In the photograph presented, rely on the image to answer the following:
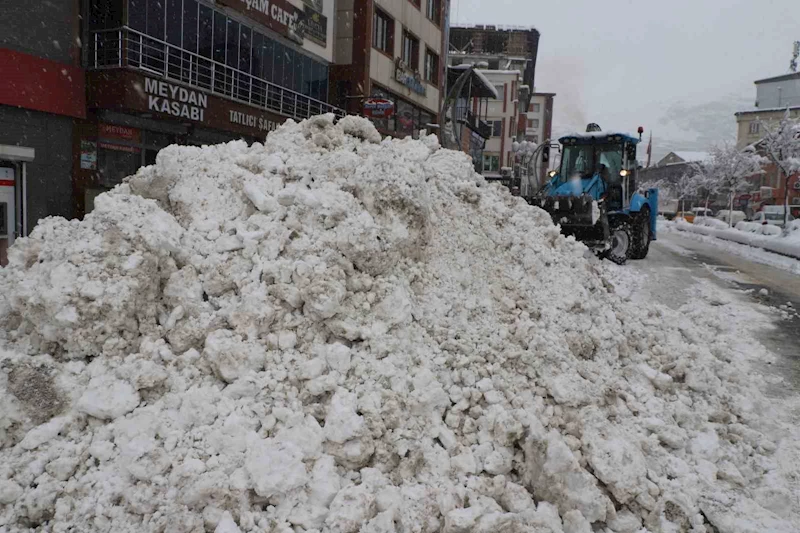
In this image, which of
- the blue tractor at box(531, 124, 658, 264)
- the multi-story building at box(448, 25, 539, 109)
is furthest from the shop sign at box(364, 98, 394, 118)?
the multi-story building at box(448, 25, 539, 109)

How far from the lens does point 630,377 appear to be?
5000 millimetres

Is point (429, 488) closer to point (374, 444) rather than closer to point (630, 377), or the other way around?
point (374, 444)

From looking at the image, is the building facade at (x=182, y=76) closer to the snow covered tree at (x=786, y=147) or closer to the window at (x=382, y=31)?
the window at (x=382, y=31)

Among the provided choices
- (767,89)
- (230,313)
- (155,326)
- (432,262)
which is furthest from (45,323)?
(767,89)

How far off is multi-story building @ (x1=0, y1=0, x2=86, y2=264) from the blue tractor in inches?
412

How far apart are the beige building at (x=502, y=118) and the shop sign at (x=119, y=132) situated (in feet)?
131

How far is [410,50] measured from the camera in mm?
25969

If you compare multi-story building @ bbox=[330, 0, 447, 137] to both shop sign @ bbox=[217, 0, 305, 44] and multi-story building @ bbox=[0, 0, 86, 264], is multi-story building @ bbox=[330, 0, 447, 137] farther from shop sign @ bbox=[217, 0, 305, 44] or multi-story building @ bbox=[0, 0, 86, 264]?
multi-story building @ bbox=[0, 0, 86, 264]

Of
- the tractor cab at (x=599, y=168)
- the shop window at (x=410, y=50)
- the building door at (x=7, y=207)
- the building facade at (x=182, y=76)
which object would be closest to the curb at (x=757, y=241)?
the tractor cab at (x=599, y=168)

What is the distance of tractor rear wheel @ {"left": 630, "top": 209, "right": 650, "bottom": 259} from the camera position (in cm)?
1511

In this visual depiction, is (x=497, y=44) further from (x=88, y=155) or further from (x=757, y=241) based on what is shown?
(x=88, y=155)

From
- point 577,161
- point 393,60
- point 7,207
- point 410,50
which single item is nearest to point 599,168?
point 577,161

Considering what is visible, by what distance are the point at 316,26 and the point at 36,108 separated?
1090 cm

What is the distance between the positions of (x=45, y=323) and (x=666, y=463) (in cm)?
450
